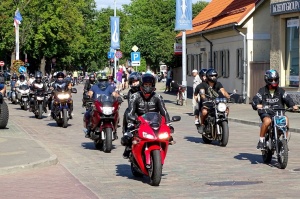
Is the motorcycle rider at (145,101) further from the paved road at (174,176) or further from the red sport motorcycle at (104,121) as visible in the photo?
the red sport motorcycle at (104,121)

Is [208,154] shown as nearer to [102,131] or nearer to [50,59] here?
[102,131]

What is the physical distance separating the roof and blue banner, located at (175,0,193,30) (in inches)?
79.1

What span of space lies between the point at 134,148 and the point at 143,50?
181ft

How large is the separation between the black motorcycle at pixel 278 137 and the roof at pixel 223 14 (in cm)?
2186

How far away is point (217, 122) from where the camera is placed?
1680 cm

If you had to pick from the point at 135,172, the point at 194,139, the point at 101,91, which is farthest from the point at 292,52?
the point at 135,172

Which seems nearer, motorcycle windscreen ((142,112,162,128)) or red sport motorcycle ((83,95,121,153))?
motorcycle windscreen ((142,112,162,128))

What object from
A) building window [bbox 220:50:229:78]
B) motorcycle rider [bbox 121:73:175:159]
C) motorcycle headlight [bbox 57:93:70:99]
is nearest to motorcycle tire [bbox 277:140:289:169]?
motorcycle rider [bbox 121:73:175:159]

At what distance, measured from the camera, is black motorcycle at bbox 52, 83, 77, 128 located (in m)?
22.5

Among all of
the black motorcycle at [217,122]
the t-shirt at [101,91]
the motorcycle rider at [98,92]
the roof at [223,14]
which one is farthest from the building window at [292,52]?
the t-shirt at [101,91]

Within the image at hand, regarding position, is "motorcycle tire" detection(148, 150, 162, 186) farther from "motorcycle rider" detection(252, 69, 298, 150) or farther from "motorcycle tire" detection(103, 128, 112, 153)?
"motorcycle tire" detection(103, 128, 112, 153)

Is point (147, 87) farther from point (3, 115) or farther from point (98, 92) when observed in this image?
point (3, 115)

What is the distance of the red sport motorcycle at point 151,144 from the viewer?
10.7 metres

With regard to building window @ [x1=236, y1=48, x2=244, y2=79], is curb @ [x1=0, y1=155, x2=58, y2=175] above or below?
below
